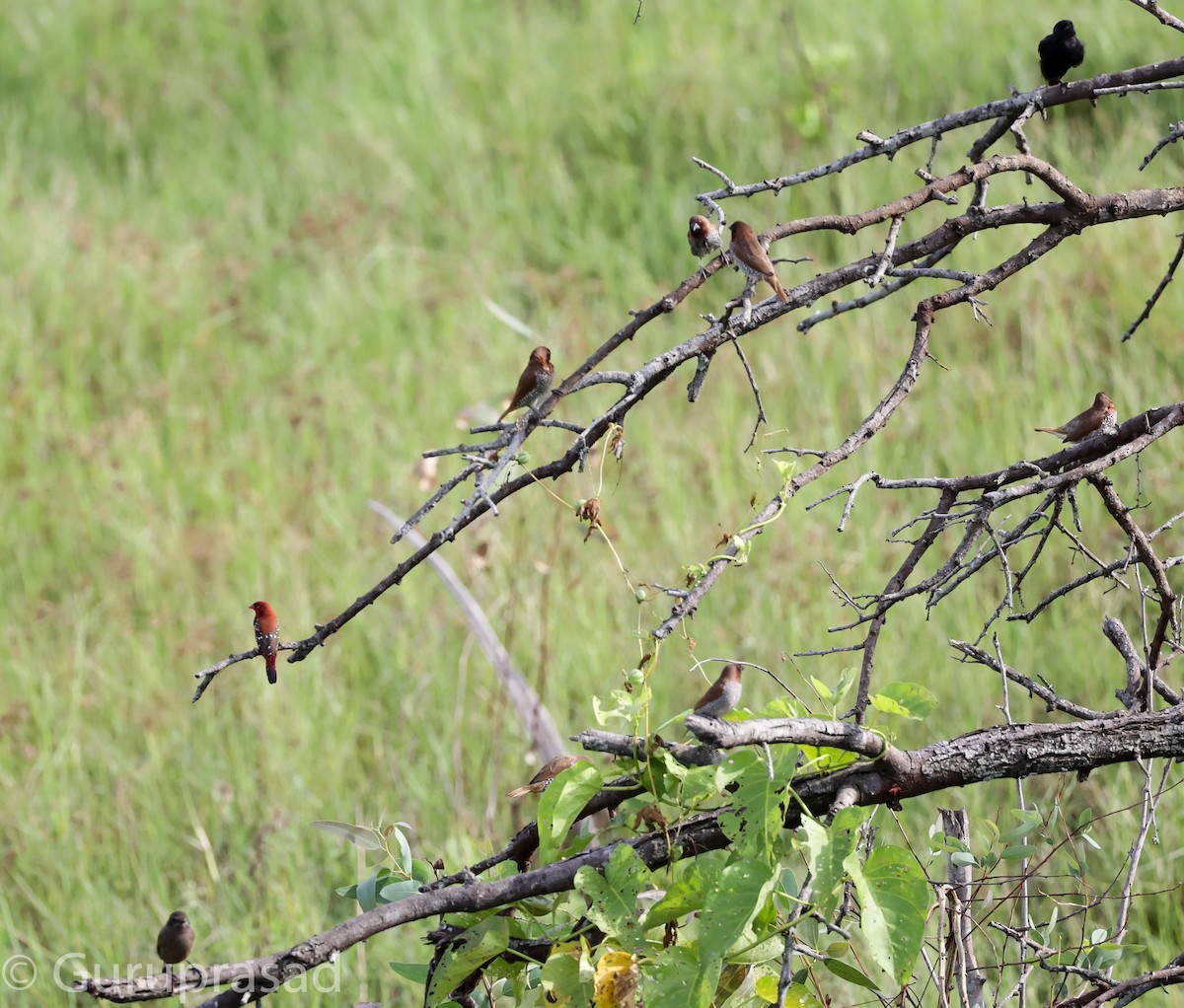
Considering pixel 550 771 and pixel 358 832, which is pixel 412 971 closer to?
pixel 358 832

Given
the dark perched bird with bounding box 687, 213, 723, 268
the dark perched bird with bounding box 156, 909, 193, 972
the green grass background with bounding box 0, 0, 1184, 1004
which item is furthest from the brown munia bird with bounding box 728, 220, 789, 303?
the dark perched bird with bounding box 156, 909, 193, 972

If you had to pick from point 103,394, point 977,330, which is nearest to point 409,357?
point 103,394

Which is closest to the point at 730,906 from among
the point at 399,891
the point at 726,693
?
the point at 399,891

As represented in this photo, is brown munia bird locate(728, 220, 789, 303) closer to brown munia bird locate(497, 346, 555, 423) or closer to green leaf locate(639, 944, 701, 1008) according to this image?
brown munia bird locate(497, 346, 555, 423)

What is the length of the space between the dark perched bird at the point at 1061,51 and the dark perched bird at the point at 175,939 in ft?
11.0

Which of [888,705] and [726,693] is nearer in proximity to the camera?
[888,705]

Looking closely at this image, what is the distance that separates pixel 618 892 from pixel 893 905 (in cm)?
37

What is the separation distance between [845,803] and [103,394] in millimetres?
5881

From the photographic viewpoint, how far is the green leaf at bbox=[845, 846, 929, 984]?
5.38ft

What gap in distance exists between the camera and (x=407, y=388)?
21.2 feet

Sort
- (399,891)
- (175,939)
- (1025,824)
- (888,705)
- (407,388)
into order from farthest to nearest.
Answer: (407,388)
(175,939)
(1025,824)
(399,891)
(888,705)

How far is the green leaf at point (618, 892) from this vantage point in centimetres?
175

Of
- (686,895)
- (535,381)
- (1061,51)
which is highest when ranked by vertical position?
(1061,51)

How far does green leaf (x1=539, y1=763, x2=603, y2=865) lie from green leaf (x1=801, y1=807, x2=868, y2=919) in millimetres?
336
